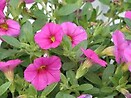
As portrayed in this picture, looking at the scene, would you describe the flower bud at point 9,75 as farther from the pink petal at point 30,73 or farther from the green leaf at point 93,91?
the green leaf at point 93,91

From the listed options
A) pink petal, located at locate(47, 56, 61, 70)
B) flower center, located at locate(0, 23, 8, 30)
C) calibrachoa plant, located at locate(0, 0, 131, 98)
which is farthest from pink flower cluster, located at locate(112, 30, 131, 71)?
flower center, located at locate(0, 23, 8, 30)

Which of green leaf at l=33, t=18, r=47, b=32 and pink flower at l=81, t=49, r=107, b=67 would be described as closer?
pink flower at l=81, t=49, r=107, b=67

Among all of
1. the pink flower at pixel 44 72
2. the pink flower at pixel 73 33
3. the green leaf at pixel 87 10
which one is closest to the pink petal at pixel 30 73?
the pink flower at pixel 44 72

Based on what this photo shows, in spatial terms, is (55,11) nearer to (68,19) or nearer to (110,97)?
(68,19)

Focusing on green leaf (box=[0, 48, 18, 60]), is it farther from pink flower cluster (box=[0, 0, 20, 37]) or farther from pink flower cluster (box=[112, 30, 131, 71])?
pink flower cluster (box=[112, 30, 131, 71])

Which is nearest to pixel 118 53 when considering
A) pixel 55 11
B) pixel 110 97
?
pixel 110 97

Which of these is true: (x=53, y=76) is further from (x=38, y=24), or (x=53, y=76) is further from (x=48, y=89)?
(x=38, y=24)
